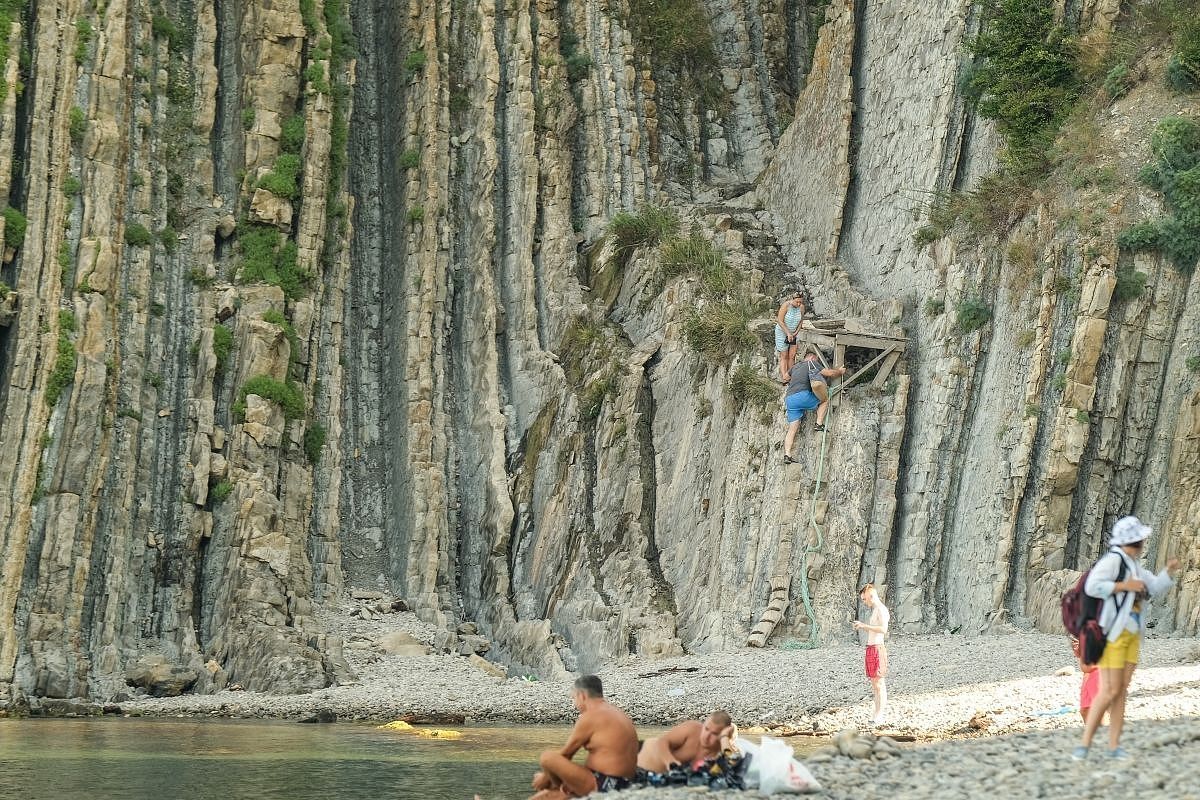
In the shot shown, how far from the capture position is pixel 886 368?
2728cm

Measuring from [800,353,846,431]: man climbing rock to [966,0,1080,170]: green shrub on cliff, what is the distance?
192 inches

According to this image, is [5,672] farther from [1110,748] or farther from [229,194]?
[1110,748]

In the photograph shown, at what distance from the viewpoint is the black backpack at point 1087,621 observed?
1185 cm

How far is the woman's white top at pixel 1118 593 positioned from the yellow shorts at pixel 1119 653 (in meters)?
0.04

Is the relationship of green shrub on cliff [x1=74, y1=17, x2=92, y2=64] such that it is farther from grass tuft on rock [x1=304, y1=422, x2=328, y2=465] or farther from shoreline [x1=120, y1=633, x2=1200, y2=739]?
shoreline [x1=120, y1=633, x2=1200, y2=739]

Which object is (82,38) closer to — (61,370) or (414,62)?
(61,370)

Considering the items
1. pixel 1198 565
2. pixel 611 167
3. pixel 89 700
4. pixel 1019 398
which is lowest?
pixel 89 700

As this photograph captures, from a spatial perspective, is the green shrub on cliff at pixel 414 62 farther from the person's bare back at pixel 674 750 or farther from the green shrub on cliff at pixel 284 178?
the person's bare back at pixel 674 750

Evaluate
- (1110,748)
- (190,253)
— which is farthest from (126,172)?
(1110,748)

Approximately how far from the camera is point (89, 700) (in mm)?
25094

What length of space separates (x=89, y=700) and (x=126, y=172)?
11053 mm

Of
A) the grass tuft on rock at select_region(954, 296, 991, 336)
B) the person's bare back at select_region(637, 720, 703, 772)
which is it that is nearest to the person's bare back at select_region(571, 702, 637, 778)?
the person's bare back at select_region(637, 720, 703, 772)

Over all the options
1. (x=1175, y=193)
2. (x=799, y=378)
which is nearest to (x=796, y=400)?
(x=799, y=378)

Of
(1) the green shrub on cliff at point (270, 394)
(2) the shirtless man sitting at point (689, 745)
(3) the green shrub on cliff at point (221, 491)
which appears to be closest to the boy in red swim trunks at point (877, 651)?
(2) the shirtless man sitting at point (689, 745)
